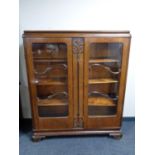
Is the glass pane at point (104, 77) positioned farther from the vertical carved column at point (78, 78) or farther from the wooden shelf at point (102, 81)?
the vertical carved column at point (78, 78)

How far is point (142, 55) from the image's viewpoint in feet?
2.96

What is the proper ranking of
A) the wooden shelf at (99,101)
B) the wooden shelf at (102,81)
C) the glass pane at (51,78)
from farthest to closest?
the wooden shelf at (99,101), the wooden shelf at (102,81), the glass pane at (51,78)

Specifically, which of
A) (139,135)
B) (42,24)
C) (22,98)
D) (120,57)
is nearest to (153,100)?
(139,135)

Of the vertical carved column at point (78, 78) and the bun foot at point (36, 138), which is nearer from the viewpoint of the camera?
the vertical carved column at point (78, 78)

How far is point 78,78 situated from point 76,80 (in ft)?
0.11

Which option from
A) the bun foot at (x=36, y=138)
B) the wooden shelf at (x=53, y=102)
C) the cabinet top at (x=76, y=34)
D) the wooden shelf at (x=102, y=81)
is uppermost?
the cabinet top at (x=76, y=34)

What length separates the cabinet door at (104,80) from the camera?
2025mm

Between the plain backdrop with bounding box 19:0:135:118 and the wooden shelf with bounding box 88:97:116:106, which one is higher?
the plain backdrop with bounding box 19:0:135:118

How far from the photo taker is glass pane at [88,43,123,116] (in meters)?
2.12

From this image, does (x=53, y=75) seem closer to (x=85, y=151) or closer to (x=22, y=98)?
(x=22, y=98)

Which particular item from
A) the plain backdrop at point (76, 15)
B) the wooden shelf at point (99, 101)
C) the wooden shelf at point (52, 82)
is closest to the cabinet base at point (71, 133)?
the wooden shelf at point (99, 101)

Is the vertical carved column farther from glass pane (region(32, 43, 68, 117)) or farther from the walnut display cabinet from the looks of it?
glass pane (region(32, 43, 68, 117))

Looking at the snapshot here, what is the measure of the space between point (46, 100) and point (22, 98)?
0.48 metres

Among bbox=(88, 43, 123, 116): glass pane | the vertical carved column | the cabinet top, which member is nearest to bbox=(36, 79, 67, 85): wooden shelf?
the vertical carved column
